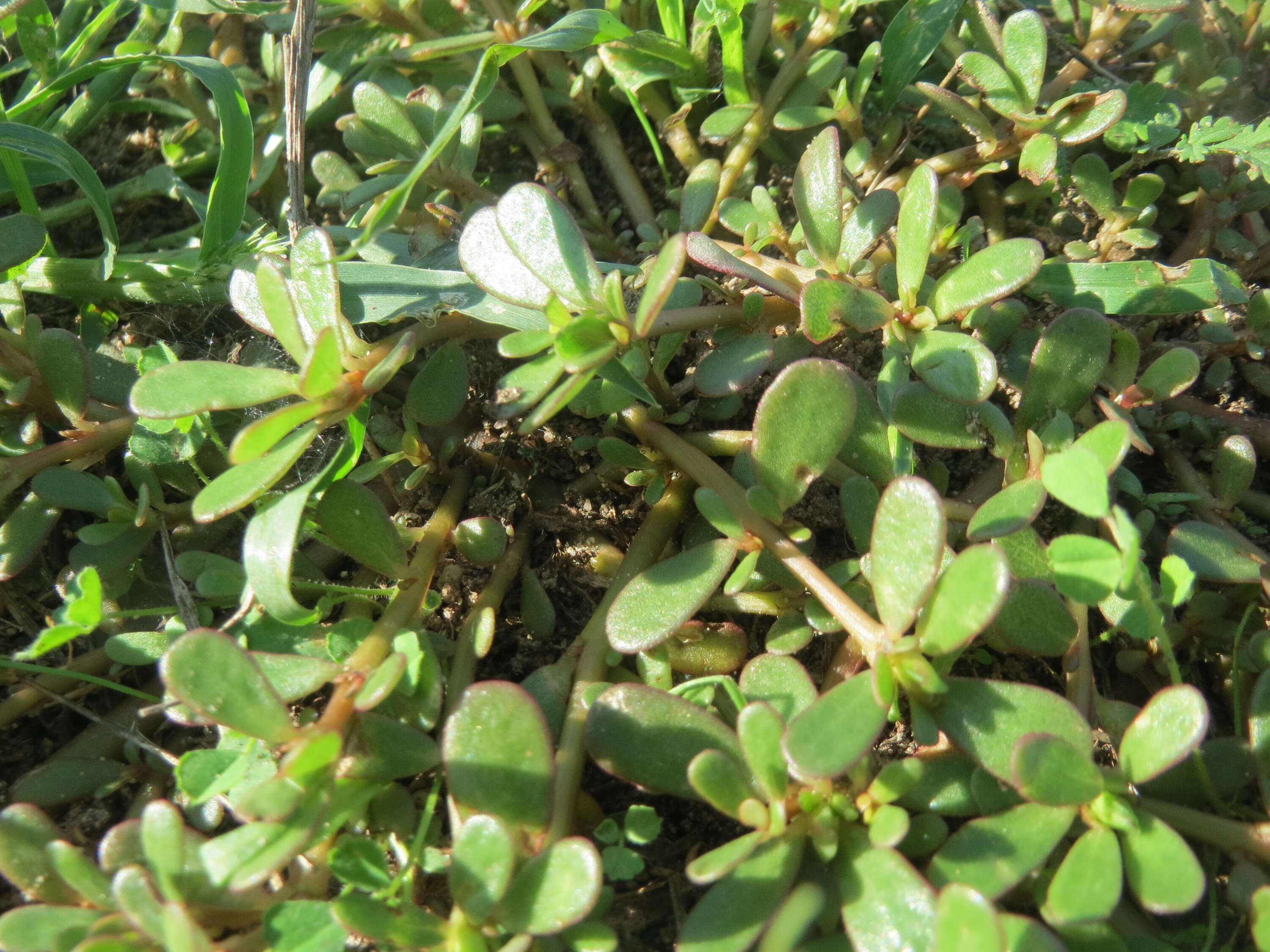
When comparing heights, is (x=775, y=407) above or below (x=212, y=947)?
above

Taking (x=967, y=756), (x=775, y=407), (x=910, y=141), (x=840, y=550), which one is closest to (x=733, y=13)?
(x=910, y=141)

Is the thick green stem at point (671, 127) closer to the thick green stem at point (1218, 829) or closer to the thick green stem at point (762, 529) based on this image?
the thick green stem at point (762, 529)

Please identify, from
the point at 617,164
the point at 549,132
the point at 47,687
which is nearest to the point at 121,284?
the point at 47,687

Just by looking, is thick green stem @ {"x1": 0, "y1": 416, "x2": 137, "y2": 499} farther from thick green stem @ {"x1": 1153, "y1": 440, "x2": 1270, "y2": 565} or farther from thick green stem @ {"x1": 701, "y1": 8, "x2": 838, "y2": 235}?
thick green stem @ {"x1": 1153, "y1": 440, "x2": 1270, "y2": 565}

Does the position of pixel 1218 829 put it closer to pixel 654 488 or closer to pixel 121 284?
pixel 654 488

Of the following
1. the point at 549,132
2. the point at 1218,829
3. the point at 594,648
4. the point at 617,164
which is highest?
the point at 549,132

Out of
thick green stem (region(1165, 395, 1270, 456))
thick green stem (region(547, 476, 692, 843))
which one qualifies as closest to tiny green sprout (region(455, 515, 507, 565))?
thick green stem (region(547, 476, 692, 843))

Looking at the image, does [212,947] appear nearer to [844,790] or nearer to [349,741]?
[349,741]
